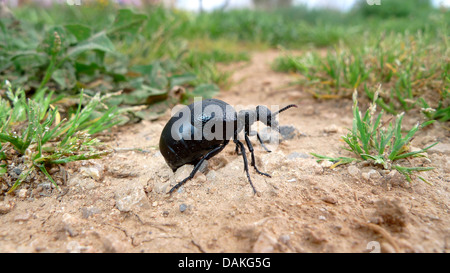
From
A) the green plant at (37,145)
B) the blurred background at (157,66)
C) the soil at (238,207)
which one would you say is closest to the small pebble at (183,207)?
the soil at (238,207)

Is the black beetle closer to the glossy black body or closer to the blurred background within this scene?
the glossy black body

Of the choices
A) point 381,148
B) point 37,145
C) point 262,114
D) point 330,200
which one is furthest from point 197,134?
point 381,148

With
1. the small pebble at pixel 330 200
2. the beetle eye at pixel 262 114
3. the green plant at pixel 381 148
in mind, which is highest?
the beetle eye at pixel 262 114

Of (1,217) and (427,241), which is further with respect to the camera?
(1,217)

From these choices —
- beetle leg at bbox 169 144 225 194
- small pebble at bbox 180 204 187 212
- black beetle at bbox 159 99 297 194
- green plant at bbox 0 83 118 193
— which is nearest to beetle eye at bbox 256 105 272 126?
black beetle at bbox 159 99 297 194

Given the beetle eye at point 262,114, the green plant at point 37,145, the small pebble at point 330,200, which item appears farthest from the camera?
the beetle eye at point 262,114

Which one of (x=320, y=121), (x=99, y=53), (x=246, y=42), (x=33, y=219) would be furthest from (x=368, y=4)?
(x=33, y=219)

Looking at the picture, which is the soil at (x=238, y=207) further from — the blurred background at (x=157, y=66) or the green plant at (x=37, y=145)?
the blurred background at (x=157, y=66)
